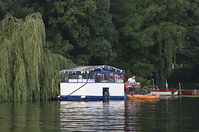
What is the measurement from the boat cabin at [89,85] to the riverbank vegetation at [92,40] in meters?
1.05

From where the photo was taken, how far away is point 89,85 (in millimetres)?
45375

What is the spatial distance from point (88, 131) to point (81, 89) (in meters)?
25.3

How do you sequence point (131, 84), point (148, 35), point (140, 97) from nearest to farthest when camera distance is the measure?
point (140, 97)
point (131, 84)
point (148, 35)

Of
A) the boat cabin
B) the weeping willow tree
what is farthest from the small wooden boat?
the weeping willow tree

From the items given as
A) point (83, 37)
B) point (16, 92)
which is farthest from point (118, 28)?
point (16, 92)

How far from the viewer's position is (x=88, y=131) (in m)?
20.1

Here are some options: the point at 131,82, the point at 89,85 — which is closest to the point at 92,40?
the point at 131,82

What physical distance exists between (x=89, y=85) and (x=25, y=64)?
5.58m

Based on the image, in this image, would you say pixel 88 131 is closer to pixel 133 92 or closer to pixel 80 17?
pixel 133 92

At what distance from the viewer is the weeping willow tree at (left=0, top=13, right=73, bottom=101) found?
41094 mm

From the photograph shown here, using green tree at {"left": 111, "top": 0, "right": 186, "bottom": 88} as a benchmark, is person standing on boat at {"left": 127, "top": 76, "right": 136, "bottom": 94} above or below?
below

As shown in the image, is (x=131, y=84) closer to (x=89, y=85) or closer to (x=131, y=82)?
(x=131, y=82)

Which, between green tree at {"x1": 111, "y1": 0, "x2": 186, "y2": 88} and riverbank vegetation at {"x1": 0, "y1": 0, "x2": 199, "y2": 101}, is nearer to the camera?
riverbank vegetation at {"x1": 0, "y1": 0, "x2": 199, "y2": 101}

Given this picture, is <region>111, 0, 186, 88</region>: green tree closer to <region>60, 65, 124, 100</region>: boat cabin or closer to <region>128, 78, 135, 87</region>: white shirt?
<region>128, 78, 135, 87</region>: white shirt
